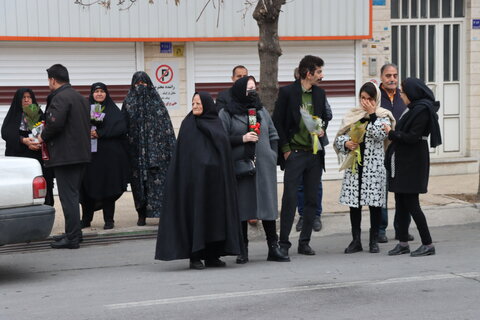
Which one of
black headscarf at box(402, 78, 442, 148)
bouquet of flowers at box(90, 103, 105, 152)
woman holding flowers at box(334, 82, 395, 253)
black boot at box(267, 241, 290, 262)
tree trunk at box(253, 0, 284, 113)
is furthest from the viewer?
bouquet of flowers at box(90, 103, 105, 152)

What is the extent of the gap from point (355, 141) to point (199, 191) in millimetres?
1814

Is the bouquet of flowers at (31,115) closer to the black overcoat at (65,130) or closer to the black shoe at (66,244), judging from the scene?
the black overcoat at (65,130)

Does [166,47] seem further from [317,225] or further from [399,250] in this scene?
[399,250]

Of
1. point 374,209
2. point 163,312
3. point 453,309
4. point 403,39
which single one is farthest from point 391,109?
point 403,39

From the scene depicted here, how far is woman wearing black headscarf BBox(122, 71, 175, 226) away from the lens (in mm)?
10664

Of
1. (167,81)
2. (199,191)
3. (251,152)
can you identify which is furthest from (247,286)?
(167,81)

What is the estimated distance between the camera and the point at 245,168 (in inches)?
Result: 329

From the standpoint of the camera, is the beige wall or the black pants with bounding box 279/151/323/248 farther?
the beige wall

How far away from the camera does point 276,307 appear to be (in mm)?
6664

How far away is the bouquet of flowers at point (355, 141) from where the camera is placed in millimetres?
8859

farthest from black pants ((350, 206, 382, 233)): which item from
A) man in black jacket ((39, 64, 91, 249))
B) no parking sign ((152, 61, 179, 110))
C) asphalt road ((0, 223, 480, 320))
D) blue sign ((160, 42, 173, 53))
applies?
blue sign ((160, 42, 173, 53))

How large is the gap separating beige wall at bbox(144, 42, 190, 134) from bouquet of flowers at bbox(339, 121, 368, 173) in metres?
5.25

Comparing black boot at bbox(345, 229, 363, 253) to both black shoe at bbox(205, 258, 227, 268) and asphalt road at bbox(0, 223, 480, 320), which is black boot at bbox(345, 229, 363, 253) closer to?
asphalt road at bbox(0, 223, 480, 320)

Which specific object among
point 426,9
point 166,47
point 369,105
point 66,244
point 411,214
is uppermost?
point 426,9
